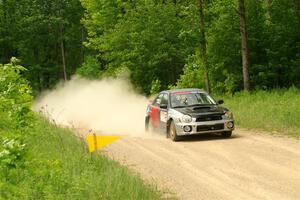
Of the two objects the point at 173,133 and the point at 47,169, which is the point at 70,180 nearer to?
the point at 47,169

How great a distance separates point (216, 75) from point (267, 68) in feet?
10.2

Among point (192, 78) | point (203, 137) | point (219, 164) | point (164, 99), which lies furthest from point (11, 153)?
point (192, 78)

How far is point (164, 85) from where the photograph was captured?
150 ft

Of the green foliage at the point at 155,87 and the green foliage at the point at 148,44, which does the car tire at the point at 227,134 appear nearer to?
the green foliage at the point at 155,87

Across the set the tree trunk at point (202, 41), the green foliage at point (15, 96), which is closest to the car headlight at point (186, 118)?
the green foliage at point (15, 96)

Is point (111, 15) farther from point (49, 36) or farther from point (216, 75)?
point (216, 75)

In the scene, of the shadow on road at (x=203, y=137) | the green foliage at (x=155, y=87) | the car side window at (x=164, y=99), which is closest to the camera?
the shadow on road at (x=203, y=137)

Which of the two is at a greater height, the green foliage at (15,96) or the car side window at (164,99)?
the green foliage at (15,96)

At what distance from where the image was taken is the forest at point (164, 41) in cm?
3067

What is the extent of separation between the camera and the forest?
1208 inches

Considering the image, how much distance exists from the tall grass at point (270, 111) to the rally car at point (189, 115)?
1.85m

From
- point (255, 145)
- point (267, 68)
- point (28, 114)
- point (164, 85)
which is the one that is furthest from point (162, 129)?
point (164, 85)

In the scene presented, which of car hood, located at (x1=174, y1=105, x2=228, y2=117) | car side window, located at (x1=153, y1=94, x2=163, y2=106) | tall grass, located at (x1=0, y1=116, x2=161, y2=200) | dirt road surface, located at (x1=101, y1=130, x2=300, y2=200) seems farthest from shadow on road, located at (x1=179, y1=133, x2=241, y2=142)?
tall grass, located at (x1=0, y1=116, x2=161, y2=200)

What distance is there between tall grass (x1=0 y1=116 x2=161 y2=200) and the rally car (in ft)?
15.3
